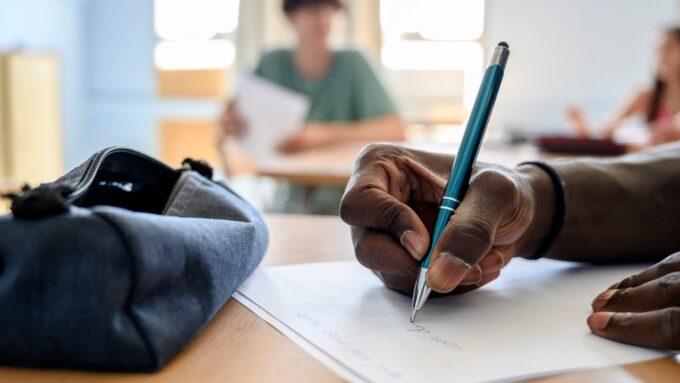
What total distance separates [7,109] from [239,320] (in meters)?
4.06

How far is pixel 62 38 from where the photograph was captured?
4.95m

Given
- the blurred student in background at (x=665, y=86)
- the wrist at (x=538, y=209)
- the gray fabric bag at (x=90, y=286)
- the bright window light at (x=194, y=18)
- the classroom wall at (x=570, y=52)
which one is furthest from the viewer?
the bright window light at (x=194, y=18)

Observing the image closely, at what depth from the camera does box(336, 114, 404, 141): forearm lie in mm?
2455

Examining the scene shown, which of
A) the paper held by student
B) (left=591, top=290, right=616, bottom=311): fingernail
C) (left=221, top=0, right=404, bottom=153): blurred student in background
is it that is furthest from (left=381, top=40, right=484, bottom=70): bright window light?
(left=591, top=290, right=616, bottom=311): fingernail

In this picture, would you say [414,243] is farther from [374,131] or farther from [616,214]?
[374,131]

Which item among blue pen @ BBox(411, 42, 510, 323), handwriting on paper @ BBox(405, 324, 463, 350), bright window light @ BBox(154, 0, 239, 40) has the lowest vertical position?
bright window light @ BBox(154, 0, 239, 40)

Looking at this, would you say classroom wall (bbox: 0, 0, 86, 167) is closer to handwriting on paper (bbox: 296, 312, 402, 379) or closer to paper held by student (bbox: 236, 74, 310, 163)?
paper held by student (bbox: 236, 74, 310, 163)

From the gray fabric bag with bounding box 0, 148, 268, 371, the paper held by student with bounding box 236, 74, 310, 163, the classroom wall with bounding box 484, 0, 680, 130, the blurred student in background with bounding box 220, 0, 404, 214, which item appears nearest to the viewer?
the gray fabric bag with bounding box 0, 148, 268, 371

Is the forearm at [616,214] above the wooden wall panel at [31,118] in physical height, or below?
above

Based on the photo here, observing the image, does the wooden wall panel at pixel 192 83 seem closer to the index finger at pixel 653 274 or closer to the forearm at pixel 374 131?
the forearm at pixel 374 131

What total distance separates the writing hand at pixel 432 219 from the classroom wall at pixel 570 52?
4.23m

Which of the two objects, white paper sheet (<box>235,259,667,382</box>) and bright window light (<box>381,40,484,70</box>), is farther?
bright window light (<box>381,40,484,70</box>)

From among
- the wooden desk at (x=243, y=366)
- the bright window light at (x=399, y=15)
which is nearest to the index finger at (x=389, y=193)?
the wooden desk at (x=243, y=366)

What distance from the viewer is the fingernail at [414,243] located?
52cm
